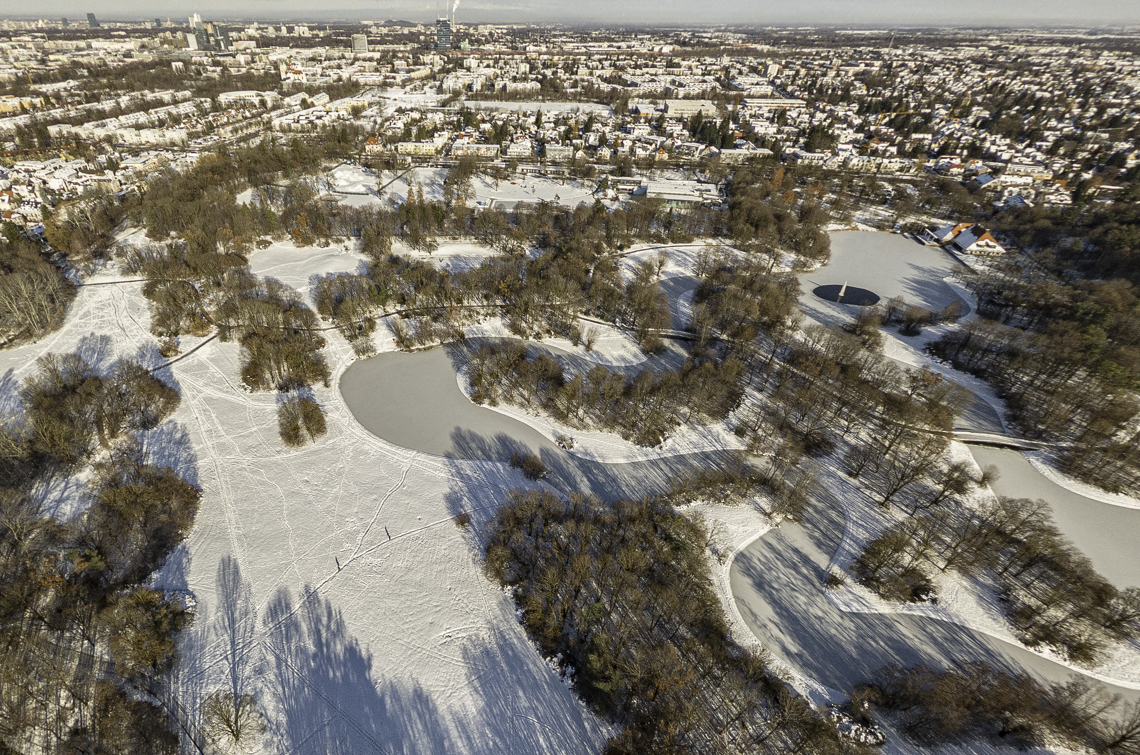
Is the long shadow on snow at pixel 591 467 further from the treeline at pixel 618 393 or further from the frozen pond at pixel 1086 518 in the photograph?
the frozen pond at pixel 1086 518

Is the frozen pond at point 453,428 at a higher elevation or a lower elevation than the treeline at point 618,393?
lower

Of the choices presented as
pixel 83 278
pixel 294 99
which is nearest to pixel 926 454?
pixel 83 278

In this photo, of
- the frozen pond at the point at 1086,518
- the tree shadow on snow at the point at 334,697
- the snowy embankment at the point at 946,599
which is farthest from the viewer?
the frozen pond at the point at 1086,518

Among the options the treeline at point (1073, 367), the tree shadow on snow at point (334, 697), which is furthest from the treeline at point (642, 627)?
the treeline at point (1073, 367)

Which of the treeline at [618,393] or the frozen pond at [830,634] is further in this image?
the treeline at [618,393]

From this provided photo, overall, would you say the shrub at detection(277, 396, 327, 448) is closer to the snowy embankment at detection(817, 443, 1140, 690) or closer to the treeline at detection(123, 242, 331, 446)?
the treeline at detection(123, 242, 331, 446)

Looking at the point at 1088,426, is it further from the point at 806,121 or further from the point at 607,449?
the point at 806,121

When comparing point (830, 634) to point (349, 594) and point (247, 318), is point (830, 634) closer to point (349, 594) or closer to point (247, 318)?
point (349, 594)
